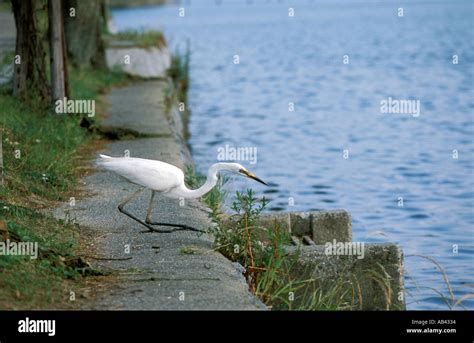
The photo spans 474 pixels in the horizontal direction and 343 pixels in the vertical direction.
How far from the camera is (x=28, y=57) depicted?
1709 cm

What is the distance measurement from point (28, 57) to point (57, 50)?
0.57 metres

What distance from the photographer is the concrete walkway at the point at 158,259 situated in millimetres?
8438

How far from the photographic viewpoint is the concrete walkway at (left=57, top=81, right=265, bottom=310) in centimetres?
844

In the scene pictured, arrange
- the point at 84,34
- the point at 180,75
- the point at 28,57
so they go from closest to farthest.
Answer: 1. the point at 28,57
2. the point at 84,34
3. the point at 180,75

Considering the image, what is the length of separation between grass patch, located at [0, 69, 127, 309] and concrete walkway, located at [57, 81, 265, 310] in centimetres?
29

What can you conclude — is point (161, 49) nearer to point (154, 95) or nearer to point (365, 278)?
point (154, 95)

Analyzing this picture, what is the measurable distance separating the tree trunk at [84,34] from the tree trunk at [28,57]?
6.63 metres

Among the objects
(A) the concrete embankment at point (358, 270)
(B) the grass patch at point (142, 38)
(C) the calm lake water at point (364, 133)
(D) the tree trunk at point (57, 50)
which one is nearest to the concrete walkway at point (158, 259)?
(A) the concrete embankment at point (358, 270)

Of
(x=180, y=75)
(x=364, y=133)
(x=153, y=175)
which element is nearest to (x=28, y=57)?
(x=153, y=175)

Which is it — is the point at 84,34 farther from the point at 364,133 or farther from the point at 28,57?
the point at 28,57

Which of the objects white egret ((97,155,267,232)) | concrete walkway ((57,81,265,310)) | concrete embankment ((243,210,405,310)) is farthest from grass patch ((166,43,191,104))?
concrete embankment ((243,210,405,310))

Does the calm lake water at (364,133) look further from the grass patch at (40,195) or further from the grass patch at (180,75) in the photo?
the grass patch at (40,195)

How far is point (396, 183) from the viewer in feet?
63.9

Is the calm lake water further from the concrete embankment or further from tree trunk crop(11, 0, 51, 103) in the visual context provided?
tree trunk crop(11, 0, 51, 103)
